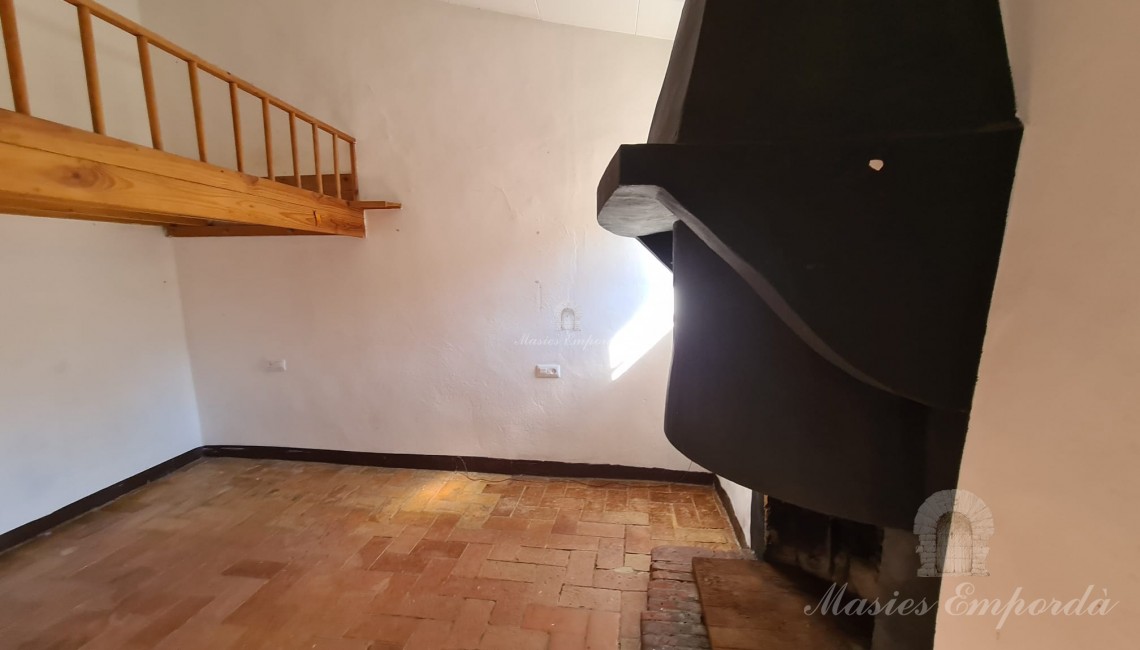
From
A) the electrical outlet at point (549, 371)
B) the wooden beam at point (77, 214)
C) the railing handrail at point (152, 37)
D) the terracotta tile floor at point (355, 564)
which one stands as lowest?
the terracotta tile floor at point (355, 564)

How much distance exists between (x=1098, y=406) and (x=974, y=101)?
42 cm

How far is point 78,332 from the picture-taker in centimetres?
250

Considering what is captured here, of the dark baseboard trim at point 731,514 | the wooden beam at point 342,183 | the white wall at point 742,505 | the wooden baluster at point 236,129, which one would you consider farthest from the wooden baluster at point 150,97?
the dark baseboard trim at point 731,514

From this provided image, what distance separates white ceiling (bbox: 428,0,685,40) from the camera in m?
2.13

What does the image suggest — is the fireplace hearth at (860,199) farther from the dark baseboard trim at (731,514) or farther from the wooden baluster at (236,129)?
the wooden baluster at (236,129)

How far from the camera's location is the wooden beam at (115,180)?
3.72ft

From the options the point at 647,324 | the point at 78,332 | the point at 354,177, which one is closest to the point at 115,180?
the point at 354,177

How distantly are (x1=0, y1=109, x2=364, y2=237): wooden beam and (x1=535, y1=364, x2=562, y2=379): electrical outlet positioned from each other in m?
1.57

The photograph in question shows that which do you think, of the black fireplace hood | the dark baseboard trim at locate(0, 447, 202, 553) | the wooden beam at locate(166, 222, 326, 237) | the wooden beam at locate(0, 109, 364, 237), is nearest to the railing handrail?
the wooden beam at locate(0, 109, 364, 237)

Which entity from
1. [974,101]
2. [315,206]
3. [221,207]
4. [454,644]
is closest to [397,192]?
[315,206]

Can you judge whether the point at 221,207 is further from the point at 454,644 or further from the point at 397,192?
the point at 454,644

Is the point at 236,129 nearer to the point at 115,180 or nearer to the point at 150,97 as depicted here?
the point at 150,97

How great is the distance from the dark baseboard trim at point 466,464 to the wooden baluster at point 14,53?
2366 mm

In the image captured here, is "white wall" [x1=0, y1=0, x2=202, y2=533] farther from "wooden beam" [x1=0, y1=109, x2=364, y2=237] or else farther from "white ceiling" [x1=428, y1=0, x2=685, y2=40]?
"white ceiling" [x1=428, y1=0, x2=685, y2=40]
